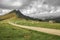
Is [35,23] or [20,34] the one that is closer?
[20,34]

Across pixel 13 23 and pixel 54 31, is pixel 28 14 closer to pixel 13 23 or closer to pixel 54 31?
pixel 13 23

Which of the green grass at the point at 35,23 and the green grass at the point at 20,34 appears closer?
the green grass at the point at 20,34

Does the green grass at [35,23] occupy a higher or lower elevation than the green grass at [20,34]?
higher

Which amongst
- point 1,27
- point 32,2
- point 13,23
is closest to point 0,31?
point 1,27

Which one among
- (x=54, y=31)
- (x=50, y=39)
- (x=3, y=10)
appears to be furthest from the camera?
(x=3, y=10)

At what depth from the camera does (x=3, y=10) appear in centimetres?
588

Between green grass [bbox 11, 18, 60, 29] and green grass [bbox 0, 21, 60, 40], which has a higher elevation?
green grass [bbox 11, 18, 60, 29]

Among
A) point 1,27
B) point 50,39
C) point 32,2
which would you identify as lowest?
point 50,39

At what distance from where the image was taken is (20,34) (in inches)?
206

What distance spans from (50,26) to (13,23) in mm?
1387

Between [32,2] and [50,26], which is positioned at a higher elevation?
[32,2]

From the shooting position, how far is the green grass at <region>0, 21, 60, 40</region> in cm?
496

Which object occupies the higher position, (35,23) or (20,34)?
(35,23)

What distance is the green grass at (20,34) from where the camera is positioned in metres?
4.96
